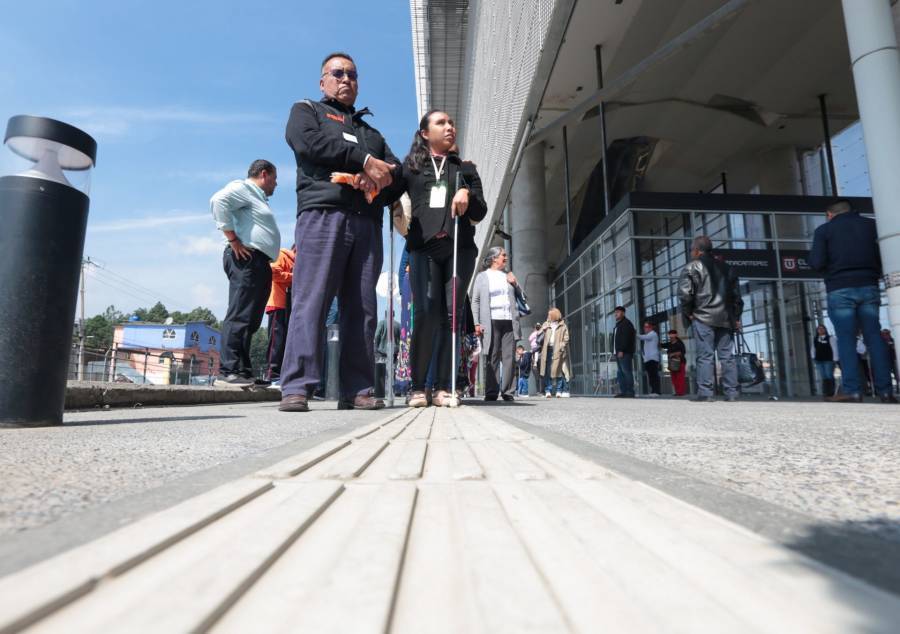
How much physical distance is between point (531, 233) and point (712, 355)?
1254 cm

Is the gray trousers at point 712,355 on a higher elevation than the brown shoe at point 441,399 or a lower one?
higher

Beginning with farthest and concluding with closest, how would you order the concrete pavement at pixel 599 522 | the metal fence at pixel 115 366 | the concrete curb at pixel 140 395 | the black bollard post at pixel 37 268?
1. the metal fence at pixel 115 366
2. the concrete curb at pixel 140 395
3. the black bollard post at pixel 37 268
4. the concrete pavement at pixel 599 522

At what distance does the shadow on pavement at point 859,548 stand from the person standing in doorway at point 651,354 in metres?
10.4

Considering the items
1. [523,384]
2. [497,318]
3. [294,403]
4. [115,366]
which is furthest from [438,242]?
[115,366]

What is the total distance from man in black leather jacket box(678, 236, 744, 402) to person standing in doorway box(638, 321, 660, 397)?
479cm

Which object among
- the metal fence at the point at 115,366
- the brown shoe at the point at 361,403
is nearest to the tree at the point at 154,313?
the metal fence at the point at 115,366

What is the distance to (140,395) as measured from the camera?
4250mm

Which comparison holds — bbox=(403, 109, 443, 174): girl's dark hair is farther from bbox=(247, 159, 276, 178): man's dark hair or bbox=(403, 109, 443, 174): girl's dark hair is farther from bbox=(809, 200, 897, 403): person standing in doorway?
bbox=(809, 200, 897, 403): person standing in doorway

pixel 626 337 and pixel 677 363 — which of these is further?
pixel 677 363

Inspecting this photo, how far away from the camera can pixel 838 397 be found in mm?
5527

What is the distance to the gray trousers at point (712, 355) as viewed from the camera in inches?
233

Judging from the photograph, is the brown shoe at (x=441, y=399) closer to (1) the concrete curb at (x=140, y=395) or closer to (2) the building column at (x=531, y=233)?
(1) the concrete curb at (x=140, y=395)

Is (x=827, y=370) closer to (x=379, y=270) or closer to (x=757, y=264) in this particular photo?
(x=757, y=264)

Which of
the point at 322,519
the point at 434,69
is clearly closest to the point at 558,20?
the point at 322,519
